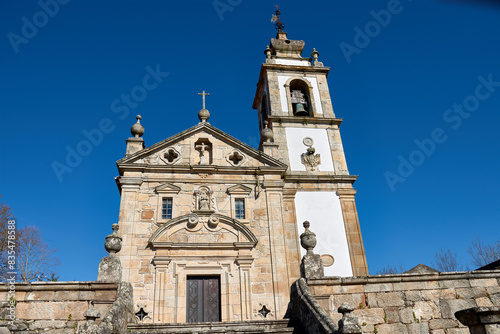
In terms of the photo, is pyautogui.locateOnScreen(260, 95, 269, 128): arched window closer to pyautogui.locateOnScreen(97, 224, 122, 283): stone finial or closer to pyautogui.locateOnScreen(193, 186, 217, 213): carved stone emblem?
pyautogui.locateOnScreen(193, 186, 217, 213): carved stone emblem

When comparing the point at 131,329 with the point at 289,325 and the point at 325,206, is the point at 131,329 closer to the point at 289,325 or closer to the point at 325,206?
the point at 289,325

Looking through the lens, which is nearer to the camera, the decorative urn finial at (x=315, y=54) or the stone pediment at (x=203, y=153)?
the stone pediment at (x=203, y=153)

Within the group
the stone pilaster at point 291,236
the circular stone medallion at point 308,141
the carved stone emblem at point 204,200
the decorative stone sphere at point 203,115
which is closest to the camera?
the stone pilaster at point 291,236

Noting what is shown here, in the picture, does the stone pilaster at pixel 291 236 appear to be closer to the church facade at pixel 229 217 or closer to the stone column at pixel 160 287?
the church facade at pixel 229 217

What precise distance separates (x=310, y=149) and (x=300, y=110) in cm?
264

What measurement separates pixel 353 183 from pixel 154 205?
8.27m

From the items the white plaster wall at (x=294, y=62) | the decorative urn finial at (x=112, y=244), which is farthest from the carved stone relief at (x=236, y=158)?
the white plaster wall at (x=294, y=62)

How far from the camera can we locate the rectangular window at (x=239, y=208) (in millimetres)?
14547

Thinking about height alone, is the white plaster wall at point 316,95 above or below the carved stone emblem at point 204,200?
above

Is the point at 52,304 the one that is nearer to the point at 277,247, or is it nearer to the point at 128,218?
the point at 128,218

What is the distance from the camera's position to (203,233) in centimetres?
1388

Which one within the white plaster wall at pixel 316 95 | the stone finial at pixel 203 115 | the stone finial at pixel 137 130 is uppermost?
the white plaster wall at pixel 316 95

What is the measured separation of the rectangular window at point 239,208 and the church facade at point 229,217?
0.13 ft

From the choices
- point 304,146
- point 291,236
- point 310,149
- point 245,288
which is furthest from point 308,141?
point 245,288
